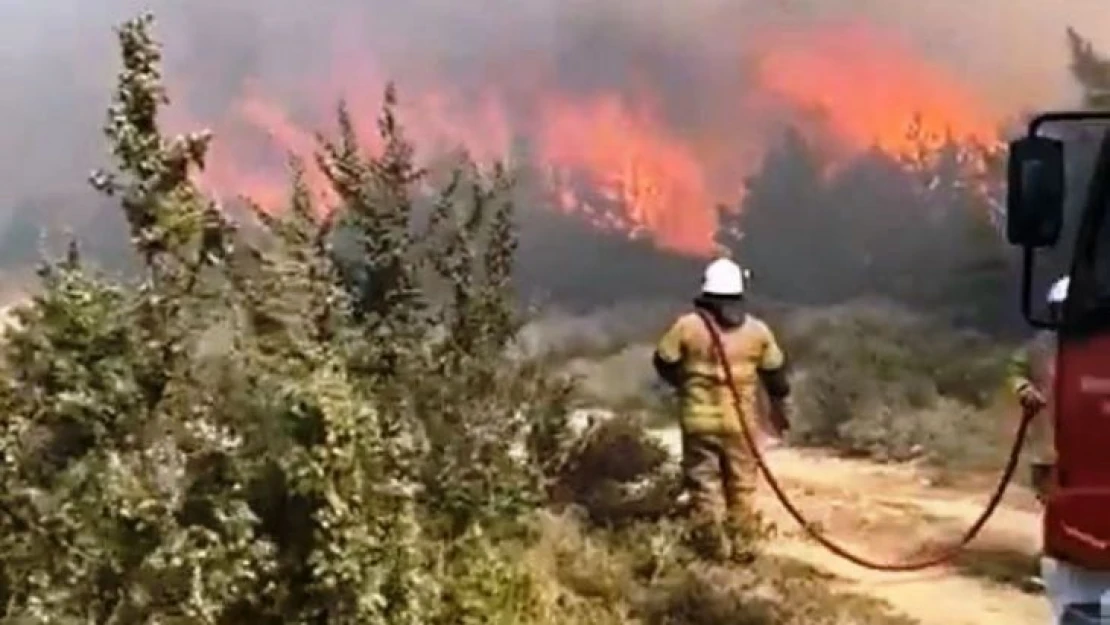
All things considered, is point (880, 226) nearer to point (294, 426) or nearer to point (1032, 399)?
point (1032, 399)

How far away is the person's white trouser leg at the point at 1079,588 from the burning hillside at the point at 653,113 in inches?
285

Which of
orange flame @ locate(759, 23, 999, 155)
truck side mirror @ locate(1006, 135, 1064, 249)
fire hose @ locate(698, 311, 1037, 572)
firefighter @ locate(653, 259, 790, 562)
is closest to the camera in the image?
truck side mirror @ locate(1006, 135, 1064, 249)

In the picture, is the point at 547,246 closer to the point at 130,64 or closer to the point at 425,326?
the point at 425,326

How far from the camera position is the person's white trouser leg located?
5609 millimetres

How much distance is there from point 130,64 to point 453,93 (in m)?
5.90

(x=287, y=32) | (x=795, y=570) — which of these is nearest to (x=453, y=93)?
(x=287, y=32)

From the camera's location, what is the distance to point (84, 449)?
7.50m

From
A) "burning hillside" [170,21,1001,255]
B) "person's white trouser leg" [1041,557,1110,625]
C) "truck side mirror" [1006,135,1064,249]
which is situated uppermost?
"burning hillside" [170,21,1001,255]

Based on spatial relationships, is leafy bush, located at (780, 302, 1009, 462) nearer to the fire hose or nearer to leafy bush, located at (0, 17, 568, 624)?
the fire hose

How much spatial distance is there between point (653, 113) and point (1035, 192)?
753 cm

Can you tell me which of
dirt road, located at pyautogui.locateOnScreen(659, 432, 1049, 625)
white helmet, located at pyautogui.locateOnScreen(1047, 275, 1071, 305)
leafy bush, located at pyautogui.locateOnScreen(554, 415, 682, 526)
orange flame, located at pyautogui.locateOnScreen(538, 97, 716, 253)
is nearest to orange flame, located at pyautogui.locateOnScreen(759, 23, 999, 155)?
orange flame, located at pyautogui.locateOnScreen(538, 97, 716, 253)

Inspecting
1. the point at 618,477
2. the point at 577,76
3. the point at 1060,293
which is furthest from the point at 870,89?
the point at 1060,293

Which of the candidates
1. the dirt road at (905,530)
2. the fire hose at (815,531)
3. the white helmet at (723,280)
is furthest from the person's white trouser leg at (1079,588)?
the white helmet at (723,280)

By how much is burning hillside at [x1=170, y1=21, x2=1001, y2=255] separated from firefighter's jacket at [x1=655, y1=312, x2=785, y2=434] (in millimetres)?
3278
